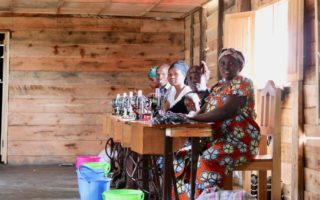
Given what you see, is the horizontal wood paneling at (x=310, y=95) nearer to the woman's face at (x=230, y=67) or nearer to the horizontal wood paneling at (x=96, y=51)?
the woman's face at (x=230, y=67)

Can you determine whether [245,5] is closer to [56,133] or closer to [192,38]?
[192,38]

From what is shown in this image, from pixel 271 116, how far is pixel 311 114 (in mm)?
771

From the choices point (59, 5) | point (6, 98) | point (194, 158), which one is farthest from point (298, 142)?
point (6, 98)

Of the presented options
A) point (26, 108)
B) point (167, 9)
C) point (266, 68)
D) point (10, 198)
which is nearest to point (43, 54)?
point (26, 108)

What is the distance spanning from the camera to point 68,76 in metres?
9.20

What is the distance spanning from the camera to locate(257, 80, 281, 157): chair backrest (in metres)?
4.02

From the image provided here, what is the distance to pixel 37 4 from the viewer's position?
26.8ft

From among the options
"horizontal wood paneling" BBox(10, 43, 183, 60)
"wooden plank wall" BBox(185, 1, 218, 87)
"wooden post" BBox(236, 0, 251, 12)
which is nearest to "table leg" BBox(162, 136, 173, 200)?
"wooden post" BBox(236, 0, 251, 12)

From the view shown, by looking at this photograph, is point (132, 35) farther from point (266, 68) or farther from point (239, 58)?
point (239, 58)

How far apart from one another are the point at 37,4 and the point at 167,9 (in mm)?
1970

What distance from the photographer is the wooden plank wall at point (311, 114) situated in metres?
4.71

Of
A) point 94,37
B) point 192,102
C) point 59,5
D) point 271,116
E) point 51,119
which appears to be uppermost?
point 59,5

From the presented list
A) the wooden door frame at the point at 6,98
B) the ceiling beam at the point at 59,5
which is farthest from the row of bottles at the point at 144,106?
the wooden door frame at the point at 6,98

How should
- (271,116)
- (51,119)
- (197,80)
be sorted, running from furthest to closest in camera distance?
(51,119), (197,80), (271,116)
